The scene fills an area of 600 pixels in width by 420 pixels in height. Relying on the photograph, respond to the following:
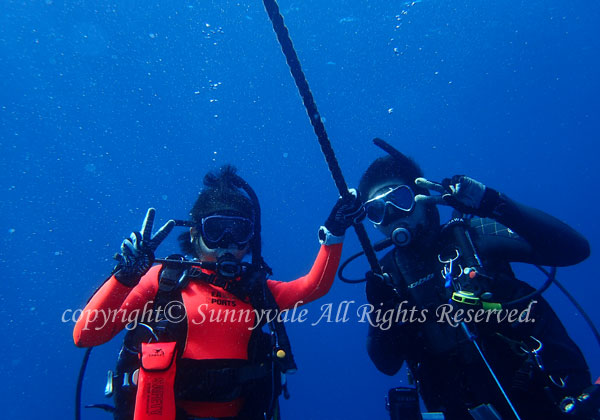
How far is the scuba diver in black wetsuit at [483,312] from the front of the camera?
303 cm

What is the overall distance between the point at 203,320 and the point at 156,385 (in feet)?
2.56

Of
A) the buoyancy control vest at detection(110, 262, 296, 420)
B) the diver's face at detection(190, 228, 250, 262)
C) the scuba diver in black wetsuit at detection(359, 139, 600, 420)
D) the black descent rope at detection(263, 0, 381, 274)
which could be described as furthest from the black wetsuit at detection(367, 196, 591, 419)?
the diver's face at detection(190, 228, 250, 262)

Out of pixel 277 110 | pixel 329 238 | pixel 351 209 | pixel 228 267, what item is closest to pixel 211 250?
pixel 228 267

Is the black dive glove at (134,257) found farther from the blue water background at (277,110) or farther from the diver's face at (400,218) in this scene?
the blue water background at (277,110)

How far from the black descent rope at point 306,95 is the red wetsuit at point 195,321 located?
1.10 meters

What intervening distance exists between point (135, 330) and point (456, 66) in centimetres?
3828

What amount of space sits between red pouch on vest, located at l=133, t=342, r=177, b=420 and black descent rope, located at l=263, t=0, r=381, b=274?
2029 mm

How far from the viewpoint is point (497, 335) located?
3277mm

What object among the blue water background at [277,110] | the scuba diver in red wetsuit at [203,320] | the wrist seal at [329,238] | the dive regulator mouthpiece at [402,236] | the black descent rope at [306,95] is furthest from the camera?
the blue water background at [277,110]

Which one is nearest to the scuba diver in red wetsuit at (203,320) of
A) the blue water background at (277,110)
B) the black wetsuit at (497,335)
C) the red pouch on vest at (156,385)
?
the red pouch on vest at (156,385)

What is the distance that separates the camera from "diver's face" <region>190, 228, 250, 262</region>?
12.5 ft

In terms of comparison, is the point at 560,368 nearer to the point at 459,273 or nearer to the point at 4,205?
the point at 459,273

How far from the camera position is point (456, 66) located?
1326 inches

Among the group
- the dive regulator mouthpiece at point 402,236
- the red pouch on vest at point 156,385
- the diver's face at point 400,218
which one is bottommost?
the red pouch on vest at point 156,385
